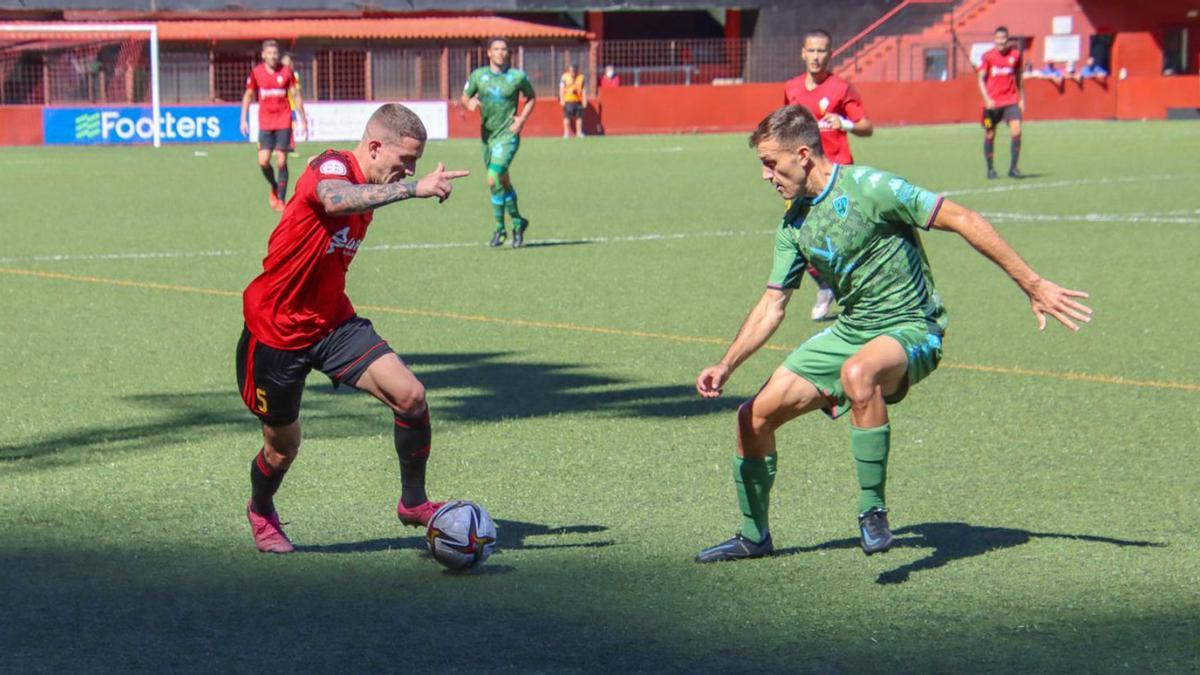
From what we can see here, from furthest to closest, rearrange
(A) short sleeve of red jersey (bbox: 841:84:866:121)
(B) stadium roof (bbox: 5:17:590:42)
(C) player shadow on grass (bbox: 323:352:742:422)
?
(B) stadium roof (bbox: 5:17:590:42) → (A) short sleeve of red jersey (bbox: 841:84:866:121) → (C) player shadow on grass (bbox: 323:352:742:422)

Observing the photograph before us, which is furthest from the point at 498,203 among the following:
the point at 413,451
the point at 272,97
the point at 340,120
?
the point at 340,120

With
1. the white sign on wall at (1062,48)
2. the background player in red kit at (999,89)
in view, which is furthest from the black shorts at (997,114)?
the white sign on wall at (1062,48)

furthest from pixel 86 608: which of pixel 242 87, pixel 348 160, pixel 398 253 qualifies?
pixel 242 87

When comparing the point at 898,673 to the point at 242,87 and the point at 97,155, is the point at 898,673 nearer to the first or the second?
the point at 97,155

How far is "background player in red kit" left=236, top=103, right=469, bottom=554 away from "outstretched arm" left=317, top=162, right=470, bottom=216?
0.09 m

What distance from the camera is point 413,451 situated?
6.69 m

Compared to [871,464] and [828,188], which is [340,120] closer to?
[828,188]

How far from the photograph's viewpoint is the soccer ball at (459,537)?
6344 millimetres

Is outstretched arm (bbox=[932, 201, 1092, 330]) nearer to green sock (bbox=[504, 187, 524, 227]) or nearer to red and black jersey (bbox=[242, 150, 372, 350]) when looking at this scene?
red and black jersey (bbox=[242, 150, 372, 350])

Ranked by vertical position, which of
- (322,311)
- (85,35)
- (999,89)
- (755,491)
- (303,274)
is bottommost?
(755,491)

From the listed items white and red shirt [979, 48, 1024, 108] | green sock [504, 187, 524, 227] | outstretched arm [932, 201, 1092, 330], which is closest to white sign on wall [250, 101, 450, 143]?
white and red shirt [979, 48, 1024, 108]

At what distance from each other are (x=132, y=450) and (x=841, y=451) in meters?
3.46

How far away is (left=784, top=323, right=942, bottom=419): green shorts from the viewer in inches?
251

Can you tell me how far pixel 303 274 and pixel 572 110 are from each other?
40247 millimetres
